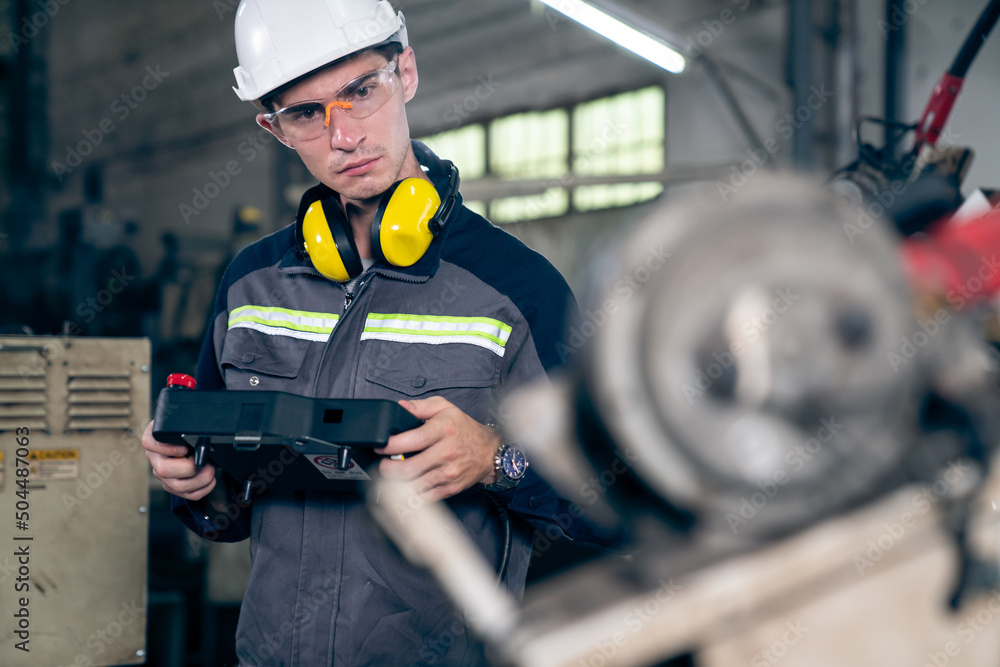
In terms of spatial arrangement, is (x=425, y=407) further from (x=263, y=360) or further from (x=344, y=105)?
(x=344, y=105)

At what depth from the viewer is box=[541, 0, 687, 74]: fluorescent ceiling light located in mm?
3170

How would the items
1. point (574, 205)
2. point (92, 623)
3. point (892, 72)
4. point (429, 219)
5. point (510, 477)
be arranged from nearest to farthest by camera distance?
point (510, 477) < point (429, 219) < point (92, 623) < point (892, 72) < point (574, 205)

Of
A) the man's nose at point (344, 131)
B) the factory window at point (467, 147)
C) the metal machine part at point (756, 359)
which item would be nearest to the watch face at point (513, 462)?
the man's nose at point (344, 131)

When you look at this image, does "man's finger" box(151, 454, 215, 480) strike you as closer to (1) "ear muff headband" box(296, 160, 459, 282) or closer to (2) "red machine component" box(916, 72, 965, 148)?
(1) "ear muff headband" box(296, 160, 459, 282)

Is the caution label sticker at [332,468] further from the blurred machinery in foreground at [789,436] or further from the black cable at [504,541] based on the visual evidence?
the blurred machinery in foreground at [789,436]

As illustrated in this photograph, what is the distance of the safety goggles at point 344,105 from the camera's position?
1.25 m

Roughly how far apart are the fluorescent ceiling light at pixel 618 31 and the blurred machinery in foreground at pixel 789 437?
2.95 m

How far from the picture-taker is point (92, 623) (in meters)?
2.19

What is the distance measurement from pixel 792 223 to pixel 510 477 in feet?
2.43

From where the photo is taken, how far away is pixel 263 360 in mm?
1243

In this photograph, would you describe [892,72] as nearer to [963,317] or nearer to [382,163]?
[382,163]

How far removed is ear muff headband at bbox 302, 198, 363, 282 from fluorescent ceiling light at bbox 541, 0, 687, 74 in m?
2.19

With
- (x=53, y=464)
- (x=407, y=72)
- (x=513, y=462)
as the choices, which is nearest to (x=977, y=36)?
(x=407, y=72)

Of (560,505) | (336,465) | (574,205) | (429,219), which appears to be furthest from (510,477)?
(574,205)
